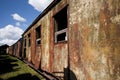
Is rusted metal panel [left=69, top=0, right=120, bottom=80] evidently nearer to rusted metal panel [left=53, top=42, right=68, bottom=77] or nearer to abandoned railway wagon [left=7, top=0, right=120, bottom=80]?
abandoned railway wagon [left=7, top=0, right=120, bottom=80]

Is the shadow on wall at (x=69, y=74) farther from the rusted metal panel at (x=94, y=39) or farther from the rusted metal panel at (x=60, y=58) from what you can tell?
the rusted metal panel at (x=60, y=58)

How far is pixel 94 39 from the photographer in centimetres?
377

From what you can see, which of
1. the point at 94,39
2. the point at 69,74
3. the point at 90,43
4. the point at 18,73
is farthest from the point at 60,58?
the point at 18,73

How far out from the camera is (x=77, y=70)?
4465 millimetres

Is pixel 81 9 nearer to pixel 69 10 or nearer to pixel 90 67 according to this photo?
pixel 69 10

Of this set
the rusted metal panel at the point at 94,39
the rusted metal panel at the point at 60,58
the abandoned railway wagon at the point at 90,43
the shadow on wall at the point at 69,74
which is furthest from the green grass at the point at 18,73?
the rusted metal panel at the point at 94,39

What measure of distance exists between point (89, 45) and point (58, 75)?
2497 millimetres

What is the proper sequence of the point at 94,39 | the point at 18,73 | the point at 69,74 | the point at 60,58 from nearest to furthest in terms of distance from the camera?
the point at 94,39 < the point at 69,74 < the point at 60,58 < the point at 18,73

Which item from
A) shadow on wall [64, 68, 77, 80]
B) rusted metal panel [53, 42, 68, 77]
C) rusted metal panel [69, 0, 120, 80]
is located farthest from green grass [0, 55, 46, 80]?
rusted metal panel [69, 0, 120, 80]

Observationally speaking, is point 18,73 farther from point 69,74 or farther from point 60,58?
point 69,74

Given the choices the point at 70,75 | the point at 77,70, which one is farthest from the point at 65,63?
the point at 77,70

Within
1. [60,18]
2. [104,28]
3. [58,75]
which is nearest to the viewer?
[104,28]

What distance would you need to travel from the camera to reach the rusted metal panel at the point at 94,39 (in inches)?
123

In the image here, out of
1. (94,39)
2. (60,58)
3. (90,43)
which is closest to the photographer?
(94,39)
